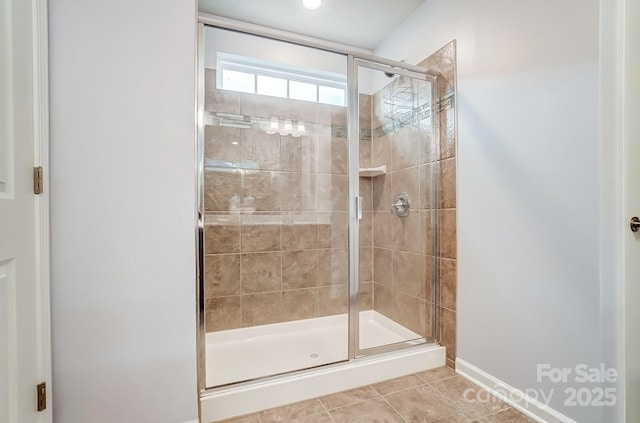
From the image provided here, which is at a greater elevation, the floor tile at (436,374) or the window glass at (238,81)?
the window glass at (238,81)

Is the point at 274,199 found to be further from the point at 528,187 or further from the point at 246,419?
the point at 528,187

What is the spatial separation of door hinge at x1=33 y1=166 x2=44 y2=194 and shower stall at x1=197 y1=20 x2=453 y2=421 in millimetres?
944

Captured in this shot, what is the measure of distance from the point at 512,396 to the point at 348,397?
0.85 metres

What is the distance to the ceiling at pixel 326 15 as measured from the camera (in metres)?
2.21

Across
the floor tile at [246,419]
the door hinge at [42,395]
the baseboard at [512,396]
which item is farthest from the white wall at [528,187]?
the door hinge at [42,395]

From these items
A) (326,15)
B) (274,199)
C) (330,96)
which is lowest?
(274,199)

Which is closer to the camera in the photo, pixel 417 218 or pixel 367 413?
pixel 367 413

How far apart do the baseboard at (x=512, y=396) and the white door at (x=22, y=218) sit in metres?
2.03

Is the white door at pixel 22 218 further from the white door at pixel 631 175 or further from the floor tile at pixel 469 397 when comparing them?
the white door at pixel 631 175

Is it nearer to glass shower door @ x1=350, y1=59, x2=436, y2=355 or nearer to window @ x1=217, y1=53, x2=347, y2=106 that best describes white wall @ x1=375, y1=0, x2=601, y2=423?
glass shower door @ x1=350, y1=59, x2=436, y2=355

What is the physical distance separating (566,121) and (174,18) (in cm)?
178

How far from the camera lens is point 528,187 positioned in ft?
4.76

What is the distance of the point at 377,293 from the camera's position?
2.43 m

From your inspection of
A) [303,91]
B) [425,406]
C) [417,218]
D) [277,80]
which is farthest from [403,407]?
[277,80]
